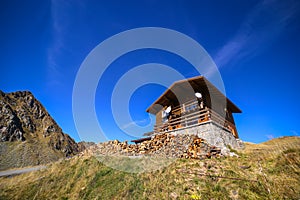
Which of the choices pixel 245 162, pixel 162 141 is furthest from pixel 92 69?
pixel 245 162

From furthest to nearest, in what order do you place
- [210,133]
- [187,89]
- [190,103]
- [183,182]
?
[187,89]
[190,103]
[210,133]
[183,182]

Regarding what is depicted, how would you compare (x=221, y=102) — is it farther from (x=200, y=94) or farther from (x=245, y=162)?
(x=245, y=162)

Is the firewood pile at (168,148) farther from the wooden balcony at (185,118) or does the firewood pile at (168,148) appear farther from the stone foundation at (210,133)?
the wooden balcony at (185,118)

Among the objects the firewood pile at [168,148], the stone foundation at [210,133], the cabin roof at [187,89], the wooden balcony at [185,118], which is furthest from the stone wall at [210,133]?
the cabin roof at [187,89]

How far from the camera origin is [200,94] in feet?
41.8

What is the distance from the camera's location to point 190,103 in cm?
1341

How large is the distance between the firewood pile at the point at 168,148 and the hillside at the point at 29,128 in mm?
51422

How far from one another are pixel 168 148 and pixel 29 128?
96494 millimetres

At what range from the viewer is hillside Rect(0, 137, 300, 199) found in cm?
408

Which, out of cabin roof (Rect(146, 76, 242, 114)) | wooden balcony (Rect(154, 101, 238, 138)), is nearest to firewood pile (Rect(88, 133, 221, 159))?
wooden balcony (Rect(154, 101, 238, 138))

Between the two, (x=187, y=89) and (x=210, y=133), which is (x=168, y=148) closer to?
(x=210, y=133)

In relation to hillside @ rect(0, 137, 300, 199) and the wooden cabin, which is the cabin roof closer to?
the wooden cabin

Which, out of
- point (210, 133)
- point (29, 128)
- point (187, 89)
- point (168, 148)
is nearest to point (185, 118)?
point (210, 133)

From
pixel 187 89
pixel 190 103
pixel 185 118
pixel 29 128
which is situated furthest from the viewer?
pixel 29 128
